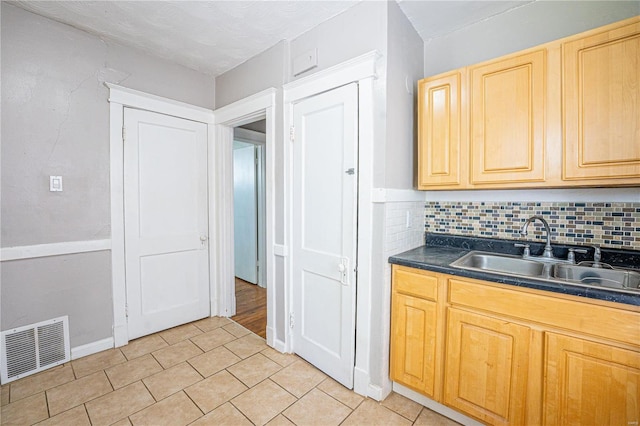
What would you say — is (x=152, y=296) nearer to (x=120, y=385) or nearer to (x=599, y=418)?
(x=120, y=385)

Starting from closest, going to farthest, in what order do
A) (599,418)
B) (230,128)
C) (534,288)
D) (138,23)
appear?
(599,418), (534,288), (138,23), (230,128)

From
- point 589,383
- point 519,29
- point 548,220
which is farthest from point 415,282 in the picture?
point 519,29

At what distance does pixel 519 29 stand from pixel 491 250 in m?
1.54

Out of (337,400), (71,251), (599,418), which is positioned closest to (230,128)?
(71,251)

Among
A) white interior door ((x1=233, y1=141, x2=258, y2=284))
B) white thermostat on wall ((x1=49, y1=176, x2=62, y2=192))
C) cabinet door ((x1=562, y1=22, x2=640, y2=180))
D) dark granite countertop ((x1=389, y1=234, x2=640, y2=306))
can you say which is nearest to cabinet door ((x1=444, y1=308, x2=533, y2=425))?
dark granite countertop ((x1=389, y1=234, x2=640, y2=306))

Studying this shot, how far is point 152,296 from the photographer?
8.54ft

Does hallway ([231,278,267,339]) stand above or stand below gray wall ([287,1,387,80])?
below

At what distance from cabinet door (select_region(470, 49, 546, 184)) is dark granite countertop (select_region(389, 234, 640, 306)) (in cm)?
53

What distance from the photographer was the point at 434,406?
169 cm

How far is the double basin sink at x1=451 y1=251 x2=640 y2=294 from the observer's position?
1.44m

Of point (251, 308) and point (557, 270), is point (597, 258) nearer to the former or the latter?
point (557, 270)

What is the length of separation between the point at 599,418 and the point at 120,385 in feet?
8.88

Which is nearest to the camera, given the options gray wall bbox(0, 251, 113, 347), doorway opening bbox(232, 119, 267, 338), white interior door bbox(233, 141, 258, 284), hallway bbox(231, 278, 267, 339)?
gray wall bbox(0, 251, 113, 347)

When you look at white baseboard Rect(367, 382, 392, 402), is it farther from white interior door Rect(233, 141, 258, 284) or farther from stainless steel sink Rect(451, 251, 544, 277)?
white interior door Rect(233, 141, 258, 284)
